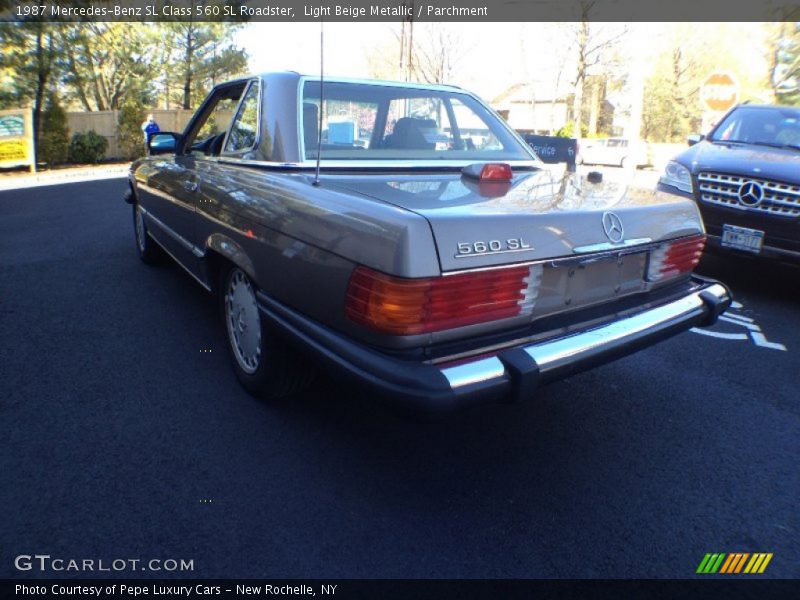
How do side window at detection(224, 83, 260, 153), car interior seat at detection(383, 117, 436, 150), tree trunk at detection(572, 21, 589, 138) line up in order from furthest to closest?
1. tree trunk at detection(572, 21, 589, 138)
2. car interior seat at detection(383, 117, 436, 150)
3. side window at detection(224, 83, 260, 153)

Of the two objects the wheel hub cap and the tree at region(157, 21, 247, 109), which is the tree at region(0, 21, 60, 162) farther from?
the wheel hub cap

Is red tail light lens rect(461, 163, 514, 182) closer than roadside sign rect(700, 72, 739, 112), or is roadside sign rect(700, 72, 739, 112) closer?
red tail light lens rect(461, 163, 514, 182)

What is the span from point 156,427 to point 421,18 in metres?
21.7

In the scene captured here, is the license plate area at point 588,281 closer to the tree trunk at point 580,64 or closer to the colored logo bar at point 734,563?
the colored logo bar at point 734,563

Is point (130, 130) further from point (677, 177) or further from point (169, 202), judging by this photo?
point (677, 177)

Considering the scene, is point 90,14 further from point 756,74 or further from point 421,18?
point 756,74

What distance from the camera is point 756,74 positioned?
98.5 feet

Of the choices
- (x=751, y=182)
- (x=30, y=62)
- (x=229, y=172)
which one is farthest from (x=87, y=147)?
(x=751, y=182)

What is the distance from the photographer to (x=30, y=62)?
715 inches

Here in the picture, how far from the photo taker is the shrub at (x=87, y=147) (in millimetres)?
20234

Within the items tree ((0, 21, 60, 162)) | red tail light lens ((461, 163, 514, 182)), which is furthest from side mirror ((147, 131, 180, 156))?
tree ((0, 21, 60, 162))

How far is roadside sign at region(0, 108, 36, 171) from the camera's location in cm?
1678

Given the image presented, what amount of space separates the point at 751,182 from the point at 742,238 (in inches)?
18.8

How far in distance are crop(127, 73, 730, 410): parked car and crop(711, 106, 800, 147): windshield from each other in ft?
11.9
